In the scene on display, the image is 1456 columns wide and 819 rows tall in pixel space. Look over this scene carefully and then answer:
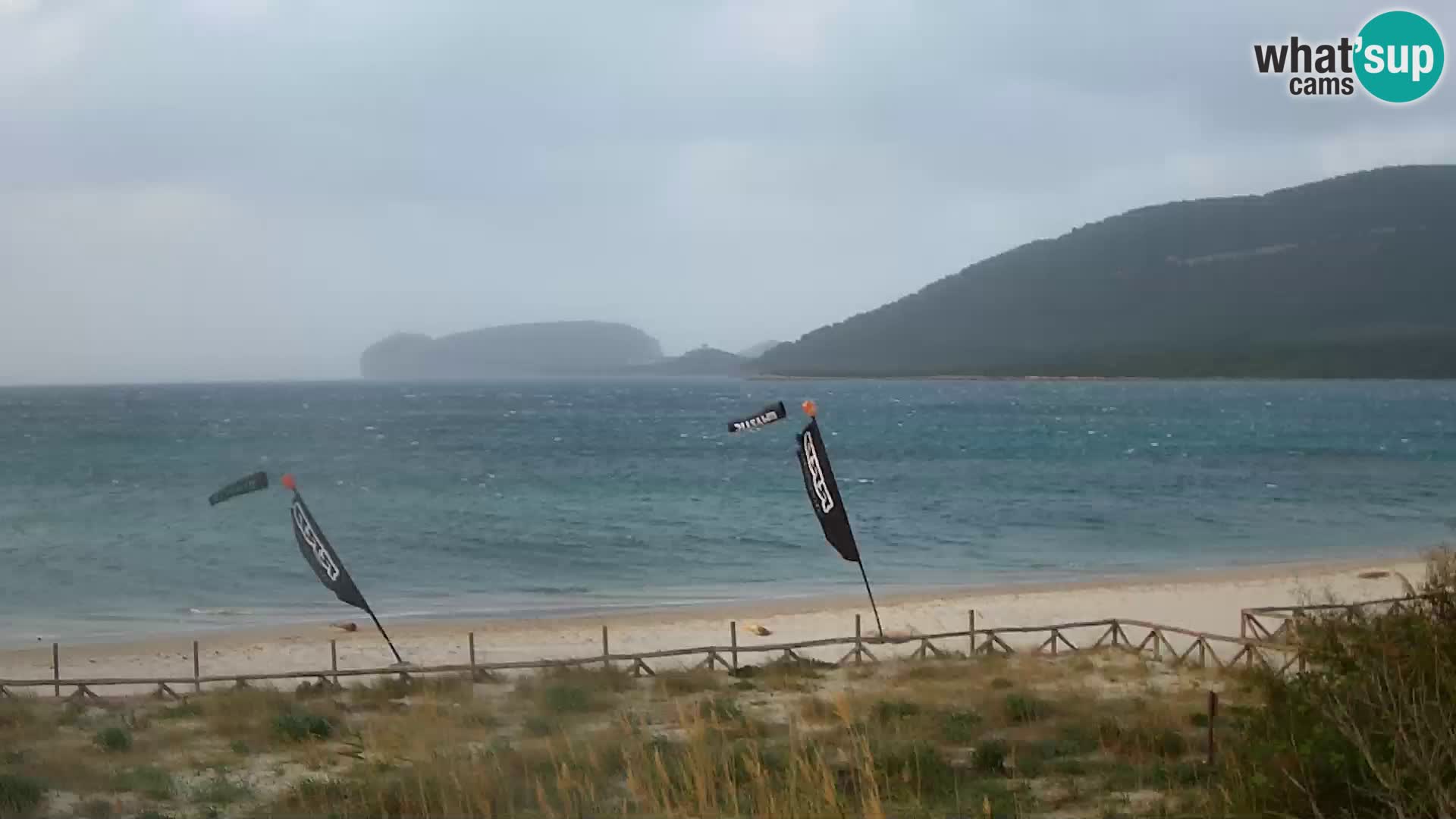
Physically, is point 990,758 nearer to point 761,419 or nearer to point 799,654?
point 761,419

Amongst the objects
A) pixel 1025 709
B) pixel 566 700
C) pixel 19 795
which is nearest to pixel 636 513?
pixel 566 700

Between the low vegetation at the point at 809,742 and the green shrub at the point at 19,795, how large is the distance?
0.03m

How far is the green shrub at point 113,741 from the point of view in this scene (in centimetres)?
1152

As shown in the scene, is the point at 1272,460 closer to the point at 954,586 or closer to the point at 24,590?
the point at 954,586

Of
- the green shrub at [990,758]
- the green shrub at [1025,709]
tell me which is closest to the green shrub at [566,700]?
the green shrub at [1025,709]

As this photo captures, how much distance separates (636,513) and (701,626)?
84.0ft

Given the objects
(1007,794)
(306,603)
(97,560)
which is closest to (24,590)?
(97,560)

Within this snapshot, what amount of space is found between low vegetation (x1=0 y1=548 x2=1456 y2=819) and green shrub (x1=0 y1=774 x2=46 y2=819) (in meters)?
0.03

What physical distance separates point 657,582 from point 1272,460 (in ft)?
180

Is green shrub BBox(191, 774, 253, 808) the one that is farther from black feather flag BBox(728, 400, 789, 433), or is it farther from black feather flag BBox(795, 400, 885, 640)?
black feather flag BBox(795, 400, 885, 640)

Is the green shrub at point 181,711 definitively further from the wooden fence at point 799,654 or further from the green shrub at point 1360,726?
the green shrub at point 1360,726

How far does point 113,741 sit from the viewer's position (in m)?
11.7

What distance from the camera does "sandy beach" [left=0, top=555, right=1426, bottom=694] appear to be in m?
21.8

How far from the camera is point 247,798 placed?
29.0 feet
